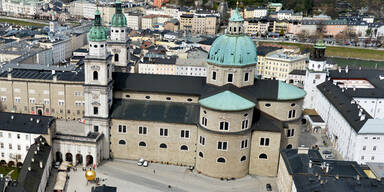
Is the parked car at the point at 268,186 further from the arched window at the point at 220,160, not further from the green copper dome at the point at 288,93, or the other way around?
the green copper dome at the point at 288,93

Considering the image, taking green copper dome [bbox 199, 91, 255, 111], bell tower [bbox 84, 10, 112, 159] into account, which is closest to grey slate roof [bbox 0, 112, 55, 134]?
bell tower [bbox 84, 10, 112, 159]

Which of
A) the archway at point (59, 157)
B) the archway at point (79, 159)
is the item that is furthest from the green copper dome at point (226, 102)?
the archway at point (59, 157)

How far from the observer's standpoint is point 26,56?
107938mm

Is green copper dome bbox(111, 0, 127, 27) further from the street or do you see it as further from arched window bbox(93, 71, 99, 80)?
the street

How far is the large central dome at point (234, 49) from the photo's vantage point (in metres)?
64.0

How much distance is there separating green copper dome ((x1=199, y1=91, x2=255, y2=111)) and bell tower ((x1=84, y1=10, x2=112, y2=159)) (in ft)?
47.6

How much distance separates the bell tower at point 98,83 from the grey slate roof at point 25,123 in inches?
245

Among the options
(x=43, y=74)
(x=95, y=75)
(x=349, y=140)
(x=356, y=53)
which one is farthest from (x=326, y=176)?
(x=356, y=53)

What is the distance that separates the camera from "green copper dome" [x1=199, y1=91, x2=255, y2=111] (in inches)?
2336

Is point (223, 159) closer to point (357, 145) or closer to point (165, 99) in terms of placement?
point (165, 99)

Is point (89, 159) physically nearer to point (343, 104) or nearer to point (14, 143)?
point (14, 143)

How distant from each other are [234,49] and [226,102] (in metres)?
9.28

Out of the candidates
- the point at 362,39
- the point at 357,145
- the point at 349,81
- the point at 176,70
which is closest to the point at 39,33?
the point at 176,70

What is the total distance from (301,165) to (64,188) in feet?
102
